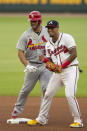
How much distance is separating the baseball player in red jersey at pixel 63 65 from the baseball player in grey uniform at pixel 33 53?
0.31 metres

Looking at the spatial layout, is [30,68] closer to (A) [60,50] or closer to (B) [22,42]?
(B) [22,42]

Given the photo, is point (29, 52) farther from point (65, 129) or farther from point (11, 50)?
point (11, 50)

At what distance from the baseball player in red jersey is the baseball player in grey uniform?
0.31 m

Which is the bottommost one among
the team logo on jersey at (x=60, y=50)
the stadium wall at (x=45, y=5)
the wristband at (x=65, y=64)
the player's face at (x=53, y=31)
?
the stadium wall at (x=45, y=5)

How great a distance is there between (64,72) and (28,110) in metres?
2.04

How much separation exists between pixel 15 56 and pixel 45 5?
19.8 metres

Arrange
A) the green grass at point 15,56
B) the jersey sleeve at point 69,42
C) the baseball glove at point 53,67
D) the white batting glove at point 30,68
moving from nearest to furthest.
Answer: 1. the jersey sleeve at point 69,42
2. the baseball glove at point 53,67
3. the white batting glove at point 30,68
4. the green grass at point 15,56

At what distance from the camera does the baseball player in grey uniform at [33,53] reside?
877 centimetres

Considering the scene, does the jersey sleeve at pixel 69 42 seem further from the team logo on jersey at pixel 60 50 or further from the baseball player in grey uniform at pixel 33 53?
the baseball player in grey uniform at pixel 33 53

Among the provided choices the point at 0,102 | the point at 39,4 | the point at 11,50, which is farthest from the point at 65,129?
the point at 39,4

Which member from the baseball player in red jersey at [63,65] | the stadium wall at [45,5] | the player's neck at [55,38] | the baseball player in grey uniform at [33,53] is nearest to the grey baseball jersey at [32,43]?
the baseball player in grey uniform at [33,53]

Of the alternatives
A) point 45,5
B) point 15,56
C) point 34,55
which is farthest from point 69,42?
point 45,5

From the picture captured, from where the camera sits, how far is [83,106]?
34.7 feet

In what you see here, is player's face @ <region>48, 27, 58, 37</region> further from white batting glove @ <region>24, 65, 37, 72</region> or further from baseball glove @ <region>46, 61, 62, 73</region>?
white batting glove @ <region>24, 65, 37, 72</region>
